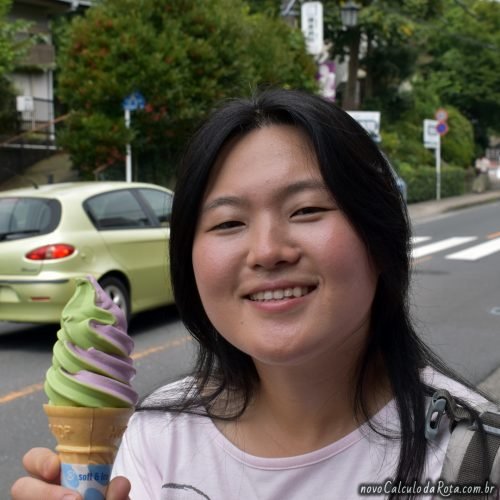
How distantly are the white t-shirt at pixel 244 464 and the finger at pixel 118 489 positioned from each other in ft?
0.61

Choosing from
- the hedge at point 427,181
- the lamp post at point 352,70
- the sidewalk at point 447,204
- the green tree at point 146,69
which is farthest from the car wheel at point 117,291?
the hedge at point 427,181

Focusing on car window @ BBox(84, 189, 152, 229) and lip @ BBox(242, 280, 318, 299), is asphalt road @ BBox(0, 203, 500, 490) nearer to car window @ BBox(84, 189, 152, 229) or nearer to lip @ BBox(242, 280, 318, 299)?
car window @ BBox(84, 189, 152, 229)

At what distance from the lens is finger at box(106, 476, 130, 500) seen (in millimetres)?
1371

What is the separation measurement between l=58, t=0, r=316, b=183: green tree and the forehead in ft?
48.6

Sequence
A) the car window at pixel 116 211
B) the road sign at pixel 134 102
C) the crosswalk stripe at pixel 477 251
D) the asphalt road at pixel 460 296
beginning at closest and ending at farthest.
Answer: the asphalt road at pixel 460 296 < the car window at pixel 116 211 < the crosswalk stripe at pixel 477 251 < the road sign at pixel 134 102

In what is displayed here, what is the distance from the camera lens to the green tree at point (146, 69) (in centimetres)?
1653

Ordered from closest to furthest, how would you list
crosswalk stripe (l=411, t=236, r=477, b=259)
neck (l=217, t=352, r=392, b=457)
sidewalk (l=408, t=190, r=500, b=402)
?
neck (l=217, t=352, r=392, b=457), crosswalk stripe (l=411, t=236, r=477, b=259), sidewalk (l=408, t=190, r=500, b=402)

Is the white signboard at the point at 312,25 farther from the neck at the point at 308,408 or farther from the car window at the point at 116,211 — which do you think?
the neck at the point at 308,408

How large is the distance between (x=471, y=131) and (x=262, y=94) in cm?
3495

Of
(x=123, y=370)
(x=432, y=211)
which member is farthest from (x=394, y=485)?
(x=432, y=211)

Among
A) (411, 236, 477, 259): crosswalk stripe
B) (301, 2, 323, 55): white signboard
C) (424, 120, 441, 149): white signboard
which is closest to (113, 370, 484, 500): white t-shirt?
(411, 236, 477, 259): crosswalk stripe

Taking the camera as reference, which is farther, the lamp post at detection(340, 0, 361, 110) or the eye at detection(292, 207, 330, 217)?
the lamp post at detection(340, 0, 361, 110)

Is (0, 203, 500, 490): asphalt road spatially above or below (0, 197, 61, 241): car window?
below

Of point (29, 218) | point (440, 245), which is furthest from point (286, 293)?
point (440, 245)
